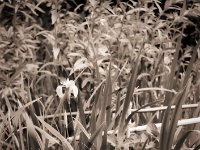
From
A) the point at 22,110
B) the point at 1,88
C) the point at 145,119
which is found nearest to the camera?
the point at 22,110

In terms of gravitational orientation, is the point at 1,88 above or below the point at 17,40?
below

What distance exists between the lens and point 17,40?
1775 millimetres

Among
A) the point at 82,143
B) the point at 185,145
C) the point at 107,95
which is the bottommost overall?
the point at 185,145

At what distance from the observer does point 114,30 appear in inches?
72.1

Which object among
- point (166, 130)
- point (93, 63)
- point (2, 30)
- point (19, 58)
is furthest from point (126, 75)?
point (166, 130)

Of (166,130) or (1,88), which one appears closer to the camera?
(166,130)

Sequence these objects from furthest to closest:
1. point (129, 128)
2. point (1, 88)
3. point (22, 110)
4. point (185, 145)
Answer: point (1, 88)
point (185, 145)
point (129, 128)
point (22, 110)

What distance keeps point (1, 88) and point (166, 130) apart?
1026 mm

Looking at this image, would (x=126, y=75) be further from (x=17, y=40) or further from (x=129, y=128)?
(x=129, y=128)

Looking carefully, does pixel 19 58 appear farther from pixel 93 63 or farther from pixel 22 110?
pixel 22 110

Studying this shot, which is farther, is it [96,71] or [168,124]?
[96,71]

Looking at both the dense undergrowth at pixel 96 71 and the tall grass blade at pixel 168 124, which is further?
the dense undergrowth at pixel 96 71

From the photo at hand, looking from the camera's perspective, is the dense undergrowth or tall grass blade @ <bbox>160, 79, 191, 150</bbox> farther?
the dense undergrowth

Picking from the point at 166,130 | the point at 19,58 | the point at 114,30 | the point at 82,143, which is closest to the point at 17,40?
the point at 19,58
